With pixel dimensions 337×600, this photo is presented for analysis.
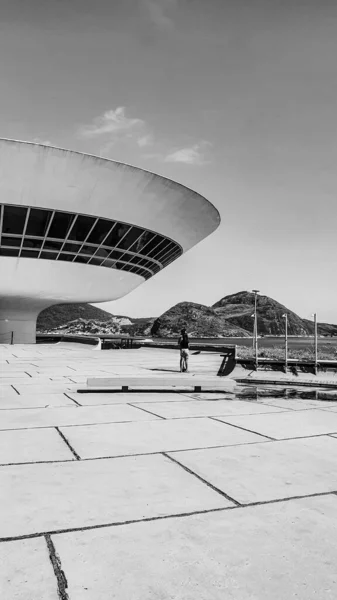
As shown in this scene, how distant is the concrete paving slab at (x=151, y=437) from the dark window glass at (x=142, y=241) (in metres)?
27.2

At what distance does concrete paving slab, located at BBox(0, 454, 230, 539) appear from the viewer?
3.34 m

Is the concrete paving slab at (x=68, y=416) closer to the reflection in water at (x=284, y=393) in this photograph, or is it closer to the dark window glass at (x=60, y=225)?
the reflection in water at (x=284, y=393)

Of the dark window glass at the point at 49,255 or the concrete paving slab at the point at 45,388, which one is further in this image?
the dark window glass at the point at 49,255

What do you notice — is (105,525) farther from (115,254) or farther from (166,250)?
(166,250)

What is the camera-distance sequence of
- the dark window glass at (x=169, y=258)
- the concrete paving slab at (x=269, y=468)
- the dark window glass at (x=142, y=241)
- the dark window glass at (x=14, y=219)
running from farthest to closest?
1. the dark window glass at (x=169, y=258)
2. the dark window glass at (x=142, y=241)
3. the dark window glass at (x=14, y=219)
4. the concrete paving slab at (x=269, y=468)

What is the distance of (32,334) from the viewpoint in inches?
1534

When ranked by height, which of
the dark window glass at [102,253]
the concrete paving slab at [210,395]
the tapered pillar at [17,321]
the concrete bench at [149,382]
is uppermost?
the dark window glass at [102,253]

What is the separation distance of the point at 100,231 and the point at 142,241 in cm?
369

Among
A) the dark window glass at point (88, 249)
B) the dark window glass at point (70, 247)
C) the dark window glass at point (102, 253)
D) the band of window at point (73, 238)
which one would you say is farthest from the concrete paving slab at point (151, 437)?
the dark window glass at point (102, 253)

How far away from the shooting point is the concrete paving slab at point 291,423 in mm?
6309

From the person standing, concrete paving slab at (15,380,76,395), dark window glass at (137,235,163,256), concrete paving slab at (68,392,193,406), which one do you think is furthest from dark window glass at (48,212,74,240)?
concrete paving slab at (68,392,193,406)

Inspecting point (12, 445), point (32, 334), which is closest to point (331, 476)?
point (12, 445)

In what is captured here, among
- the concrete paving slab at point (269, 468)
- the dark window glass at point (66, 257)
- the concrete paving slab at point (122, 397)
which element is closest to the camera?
the concrete paving slab at point (269, 468)

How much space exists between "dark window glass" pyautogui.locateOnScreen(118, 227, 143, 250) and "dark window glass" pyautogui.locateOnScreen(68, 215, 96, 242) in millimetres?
2890
